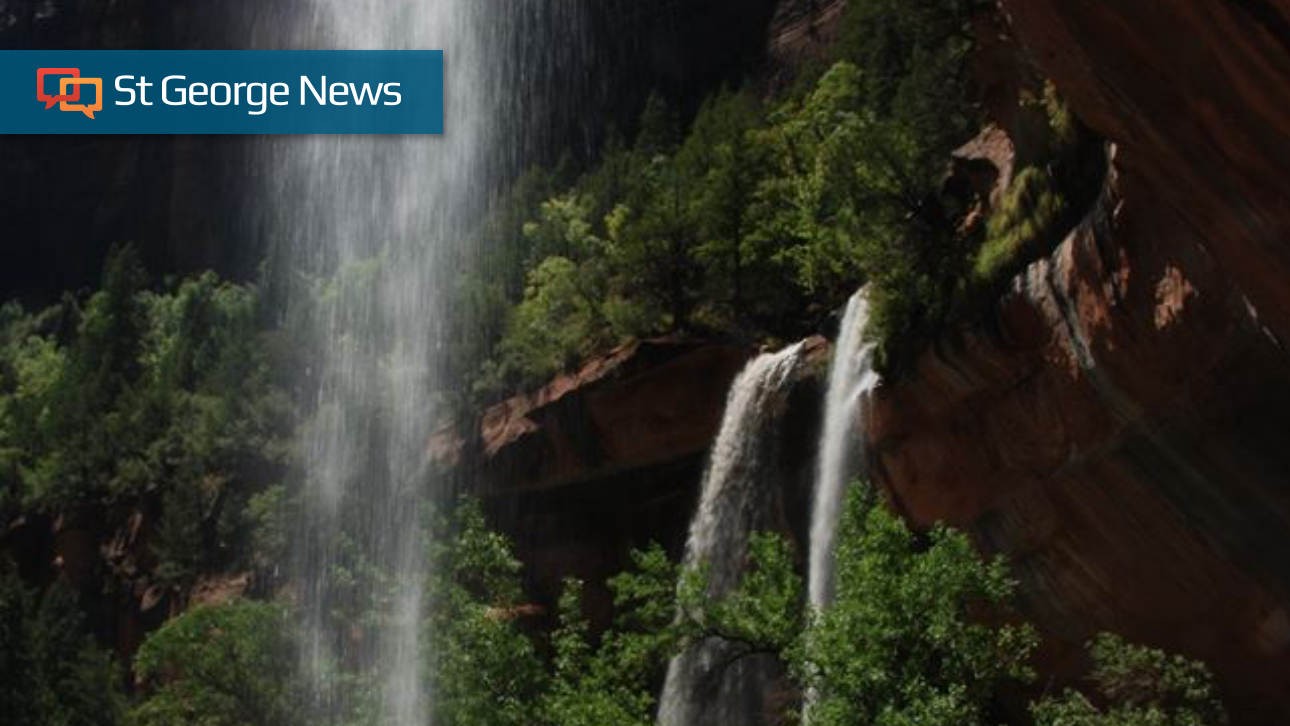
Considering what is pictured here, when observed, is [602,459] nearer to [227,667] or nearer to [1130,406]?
[227,667]

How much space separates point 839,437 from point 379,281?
32772 millimetres

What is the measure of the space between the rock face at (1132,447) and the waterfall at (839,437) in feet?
9.50

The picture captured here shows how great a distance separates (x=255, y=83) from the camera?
45.3 meters

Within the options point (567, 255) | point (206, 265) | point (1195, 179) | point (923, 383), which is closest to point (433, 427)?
point (567, 255)

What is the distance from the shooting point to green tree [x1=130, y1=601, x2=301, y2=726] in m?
36.4

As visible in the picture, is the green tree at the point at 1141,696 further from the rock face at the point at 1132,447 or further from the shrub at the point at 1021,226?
the shrub at the point at 1021,226

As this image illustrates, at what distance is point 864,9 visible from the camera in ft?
153

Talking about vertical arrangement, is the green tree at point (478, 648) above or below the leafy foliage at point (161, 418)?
below

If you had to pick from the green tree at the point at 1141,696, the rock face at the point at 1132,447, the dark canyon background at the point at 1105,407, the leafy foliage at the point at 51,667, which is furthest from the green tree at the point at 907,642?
the leafy foliage at the point at 51,667

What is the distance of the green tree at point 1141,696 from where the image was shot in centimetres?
1769

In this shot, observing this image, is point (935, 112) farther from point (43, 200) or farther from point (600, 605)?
point (43, 200)

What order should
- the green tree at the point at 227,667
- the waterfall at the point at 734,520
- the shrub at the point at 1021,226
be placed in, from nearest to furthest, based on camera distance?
1. the shrub at the point at 1021,226
2. the waterfall at the point at 734,520
3. the green tree at the point at 227,667

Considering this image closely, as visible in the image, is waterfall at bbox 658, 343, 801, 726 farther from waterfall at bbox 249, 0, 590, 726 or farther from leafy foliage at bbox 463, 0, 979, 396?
waterfall at bbox 249, 0, 590, 726

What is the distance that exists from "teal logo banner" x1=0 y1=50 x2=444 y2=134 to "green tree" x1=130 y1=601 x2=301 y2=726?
12856mm
